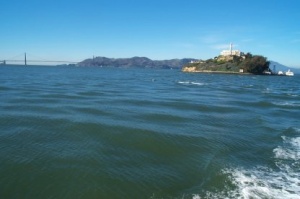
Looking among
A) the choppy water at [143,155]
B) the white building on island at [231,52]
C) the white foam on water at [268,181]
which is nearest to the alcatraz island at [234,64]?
the white building on island at [231,52]

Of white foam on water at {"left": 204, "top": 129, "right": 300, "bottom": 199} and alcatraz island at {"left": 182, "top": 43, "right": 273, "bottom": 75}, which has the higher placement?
alcatraz island at {"left": 182, "top": 43, "right": 273, "bottom": 75}

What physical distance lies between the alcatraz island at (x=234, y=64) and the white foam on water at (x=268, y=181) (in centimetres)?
14402

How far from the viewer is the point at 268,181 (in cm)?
1257

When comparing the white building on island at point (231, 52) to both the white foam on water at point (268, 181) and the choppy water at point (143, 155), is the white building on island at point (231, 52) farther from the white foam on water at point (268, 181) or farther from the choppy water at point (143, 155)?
the white foam on water at point (268, 181)

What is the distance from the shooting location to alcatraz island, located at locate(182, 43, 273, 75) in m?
152

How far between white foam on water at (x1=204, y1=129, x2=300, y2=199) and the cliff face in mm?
144024

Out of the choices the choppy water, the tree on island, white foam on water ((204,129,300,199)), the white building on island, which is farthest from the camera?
the white building on island

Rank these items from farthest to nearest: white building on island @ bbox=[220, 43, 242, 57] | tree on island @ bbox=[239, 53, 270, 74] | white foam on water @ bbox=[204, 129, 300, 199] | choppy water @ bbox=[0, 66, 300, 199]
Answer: white building on island @ bbox=[220, 43, 242, 57] < tree on island @ bbox=[239, 53, 270, 74] < choppy water @ bbox=[0, 66, 300, 199] < white foam on water @ bbox=[204, 129, 300, 199]

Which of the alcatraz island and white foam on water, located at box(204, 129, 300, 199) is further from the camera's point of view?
the alcatraz island

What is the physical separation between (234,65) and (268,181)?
159 meters

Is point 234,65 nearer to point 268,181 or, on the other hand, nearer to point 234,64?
point 234,64

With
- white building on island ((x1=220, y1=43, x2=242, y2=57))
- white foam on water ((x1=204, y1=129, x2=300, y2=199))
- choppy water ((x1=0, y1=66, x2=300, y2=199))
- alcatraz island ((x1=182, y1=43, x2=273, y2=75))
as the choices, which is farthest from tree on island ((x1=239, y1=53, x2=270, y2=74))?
white foam on water ((x1=204, y1=129, x2=300, y2=199))

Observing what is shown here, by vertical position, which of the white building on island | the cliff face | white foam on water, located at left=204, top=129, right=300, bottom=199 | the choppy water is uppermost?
the white building on island

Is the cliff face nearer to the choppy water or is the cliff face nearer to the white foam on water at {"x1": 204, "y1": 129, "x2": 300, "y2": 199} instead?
the choppy water
